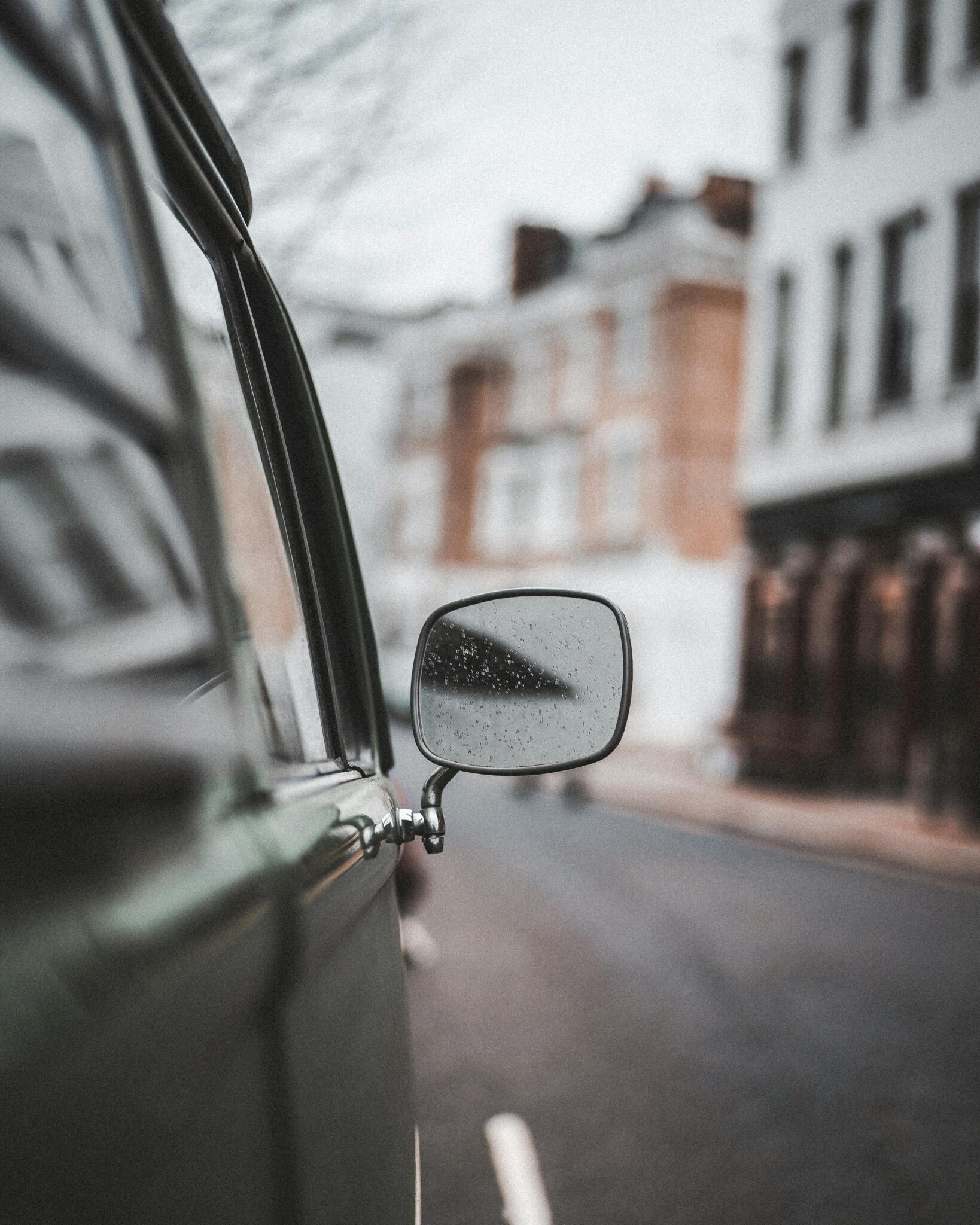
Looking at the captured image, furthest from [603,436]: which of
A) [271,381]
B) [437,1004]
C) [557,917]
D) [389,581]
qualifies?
[271,381]

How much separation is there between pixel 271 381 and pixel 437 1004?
14.4 ft

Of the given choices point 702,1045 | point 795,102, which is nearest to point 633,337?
point 795,102

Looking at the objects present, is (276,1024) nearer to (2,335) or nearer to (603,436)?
(2,335)

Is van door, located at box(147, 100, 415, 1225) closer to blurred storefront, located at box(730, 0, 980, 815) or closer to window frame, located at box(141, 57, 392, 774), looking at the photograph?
window frame, located at box(141, 57, 392, 774)

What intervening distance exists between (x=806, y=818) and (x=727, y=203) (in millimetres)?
19898

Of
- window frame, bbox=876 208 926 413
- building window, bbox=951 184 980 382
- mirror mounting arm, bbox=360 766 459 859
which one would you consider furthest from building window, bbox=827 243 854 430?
mirror mounting arm, bbox=360 766 459 859

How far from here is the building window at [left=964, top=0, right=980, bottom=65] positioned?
15938 mm

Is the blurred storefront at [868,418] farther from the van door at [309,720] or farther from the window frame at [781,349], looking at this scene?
the van door at [309,720]

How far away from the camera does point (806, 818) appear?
1380 centimetres

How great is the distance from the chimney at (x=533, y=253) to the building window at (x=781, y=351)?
1577 centimetres

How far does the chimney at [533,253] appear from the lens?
35.0 metres

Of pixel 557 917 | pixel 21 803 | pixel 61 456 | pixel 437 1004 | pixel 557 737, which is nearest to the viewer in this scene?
pixel 21 803

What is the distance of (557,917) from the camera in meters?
7.52

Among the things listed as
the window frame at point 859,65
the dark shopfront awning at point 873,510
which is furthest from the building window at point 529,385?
the window frame at point 859,65
